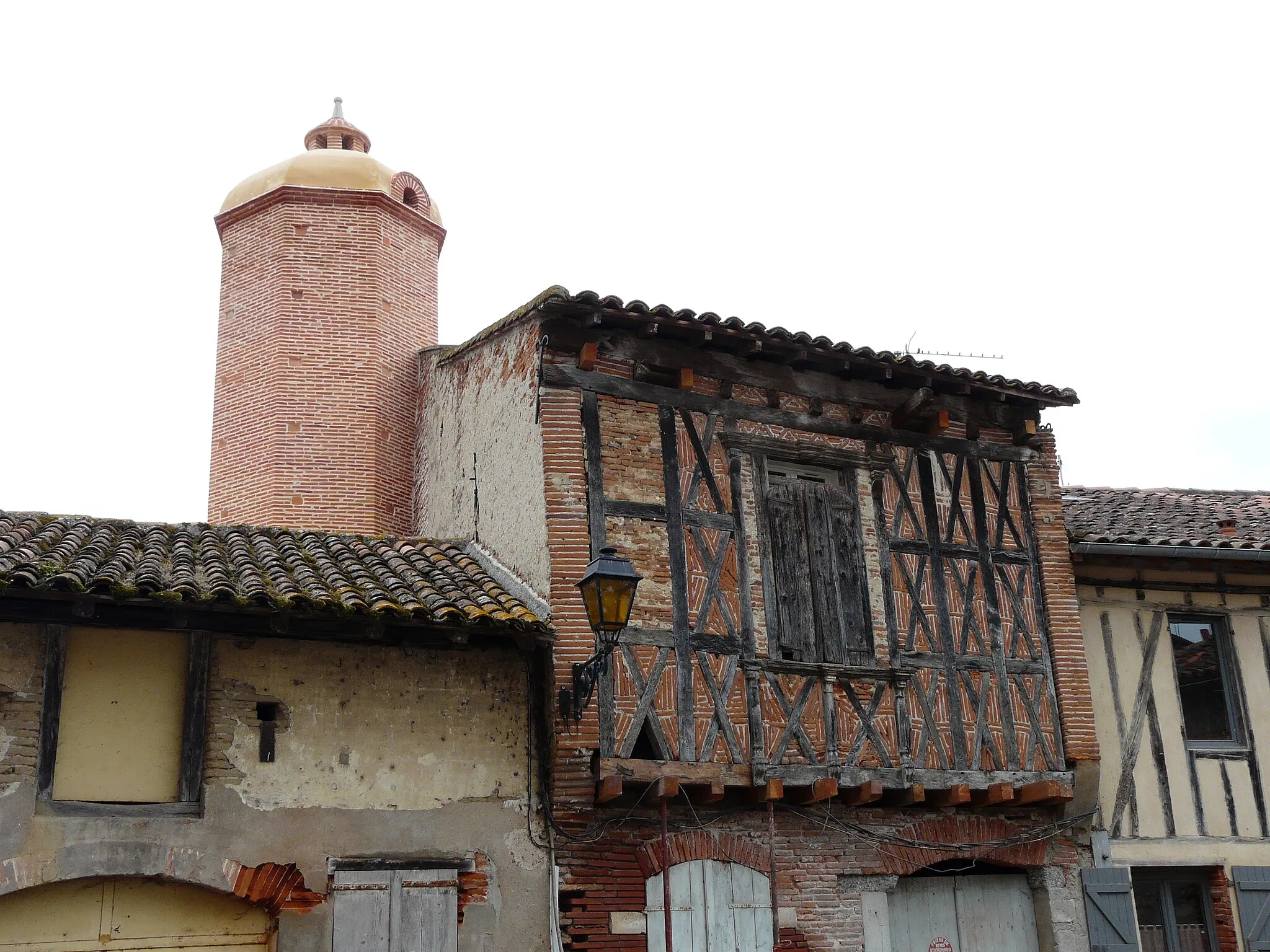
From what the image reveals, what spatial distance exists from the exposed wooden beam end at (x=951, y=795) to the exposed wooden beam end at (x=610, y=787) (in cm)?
281

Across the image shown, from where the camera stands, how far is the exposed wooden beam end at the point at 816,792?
10.1m

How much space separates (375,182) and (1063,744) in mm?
9998

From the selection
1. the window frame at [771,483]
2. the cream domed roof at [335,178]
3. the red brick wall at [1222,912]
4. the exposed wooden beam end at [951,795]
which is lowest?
the red brick wall at [1222,912]

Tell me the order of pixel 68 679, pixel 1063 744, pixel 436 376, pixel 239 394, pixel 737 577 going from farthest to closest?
pixel 239 394, pixel 436 376, pixel 1063 744, pixel 737 577, pixel 68 679

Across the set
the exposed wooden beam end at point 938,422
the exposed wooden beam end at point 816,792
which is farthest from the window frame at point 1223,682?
the exposed wooden beam end at point 816,792

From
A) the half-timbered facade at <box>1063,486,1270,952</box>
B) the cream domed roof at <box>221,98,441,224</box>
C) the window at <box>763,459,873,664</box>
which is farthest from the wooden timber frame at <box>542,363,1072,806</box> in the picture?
the cream domed roof at <box>221,98,441,224</box>

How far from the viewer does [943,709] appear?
36.4ft

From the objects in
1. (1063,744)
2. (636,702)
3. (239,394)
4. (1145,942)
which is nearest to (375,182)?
(239,394)

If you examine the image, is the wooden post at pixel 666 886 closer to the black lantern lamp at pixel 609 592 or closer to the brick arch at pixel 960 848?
the black lantern lamp at pixel 609 592

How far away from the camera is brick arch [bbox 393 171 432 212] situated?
15977 millimetres

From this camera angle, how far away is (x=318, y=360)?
14.9 m

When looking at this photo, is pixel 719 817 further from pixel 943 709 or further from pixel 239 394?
pixel 239 394

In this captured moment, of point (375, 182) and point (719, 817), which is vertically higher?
point (375, 182)

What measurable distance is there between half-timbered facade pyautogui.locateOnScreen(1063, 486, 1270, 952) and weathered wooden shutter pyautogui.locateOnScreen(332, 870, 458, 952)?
5.66 m
